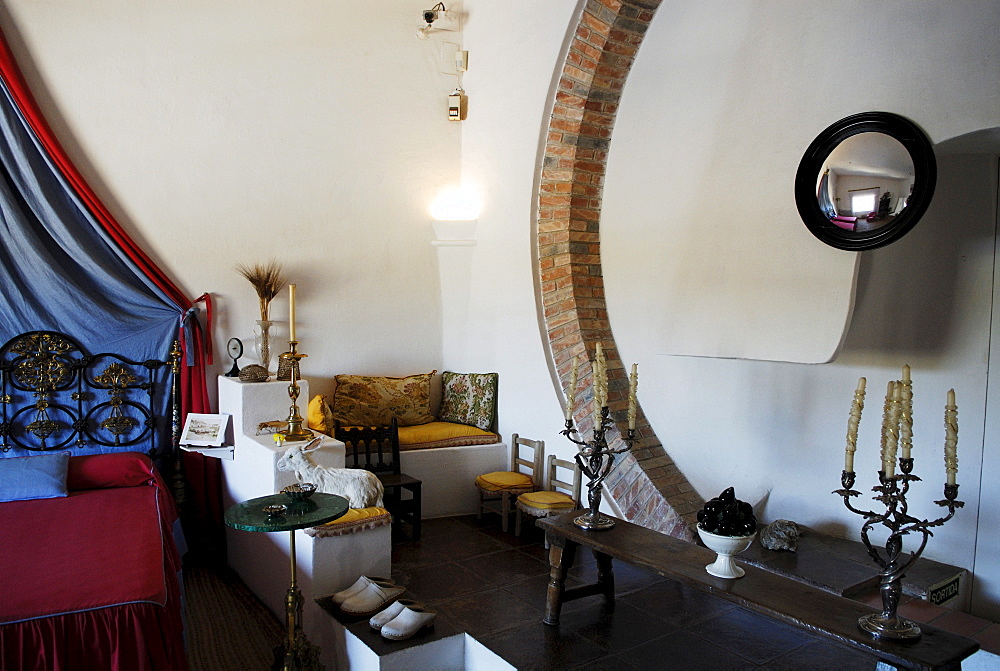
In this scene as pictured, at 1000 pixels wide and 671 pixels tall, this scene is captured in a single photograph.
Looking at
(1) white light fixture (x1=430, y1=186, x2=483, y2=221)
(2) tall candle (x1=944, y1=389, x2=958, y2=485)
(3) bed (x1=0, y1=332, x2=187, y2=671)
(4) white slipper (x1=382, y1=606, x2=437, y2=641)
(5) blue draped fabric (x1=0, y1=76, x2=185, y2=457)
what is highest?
(1) white light fixture (x1=430, y1=186, x2=483, y2=221)

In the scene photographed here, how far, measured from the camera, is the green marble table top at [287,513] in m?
2.96

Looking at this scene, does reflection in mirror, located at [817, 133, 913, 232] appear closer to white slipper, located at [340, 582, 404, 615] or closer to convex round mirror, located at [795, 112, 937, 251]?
convex round mirror, located at [795, 112, 937, 251]

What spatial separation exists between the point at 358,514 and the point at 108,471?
192 centimetres

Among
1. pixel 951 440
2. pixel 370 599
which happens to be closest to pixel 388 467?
pixel 370 599

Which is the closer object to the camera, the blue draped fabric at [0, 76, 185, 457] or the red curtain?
the blue draped fabric at [0, 76, 185, 457]

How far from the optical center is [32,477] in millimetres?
4344

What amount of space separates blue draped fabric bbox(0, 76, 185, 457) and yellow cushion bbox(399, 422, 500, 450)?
1785 millimetres

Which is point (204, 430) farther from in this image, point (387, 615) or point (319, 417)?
point (387, 615)

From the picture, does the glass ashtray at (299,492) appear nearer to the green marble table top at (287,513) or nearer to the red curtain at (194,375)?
the green marble table top at (287,513)

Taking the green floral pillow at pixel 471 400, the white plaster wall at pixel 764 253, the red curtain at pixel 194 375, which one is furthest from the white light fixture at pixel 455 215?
the red curtain at pixel 194 375

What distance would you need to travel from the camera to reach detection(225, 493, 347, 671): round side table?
3.02m

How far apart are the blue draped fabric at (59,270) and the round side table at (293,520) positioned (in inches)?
94.6

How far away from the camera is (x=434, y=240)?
21.0 feet

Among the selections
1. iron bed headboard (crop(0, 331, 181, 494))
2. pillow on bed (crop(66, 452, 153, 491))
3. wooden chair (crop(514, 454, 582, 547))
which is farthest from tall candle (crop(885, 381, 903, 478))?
iron bed headboard (crop(0, 331, 181, 494))
